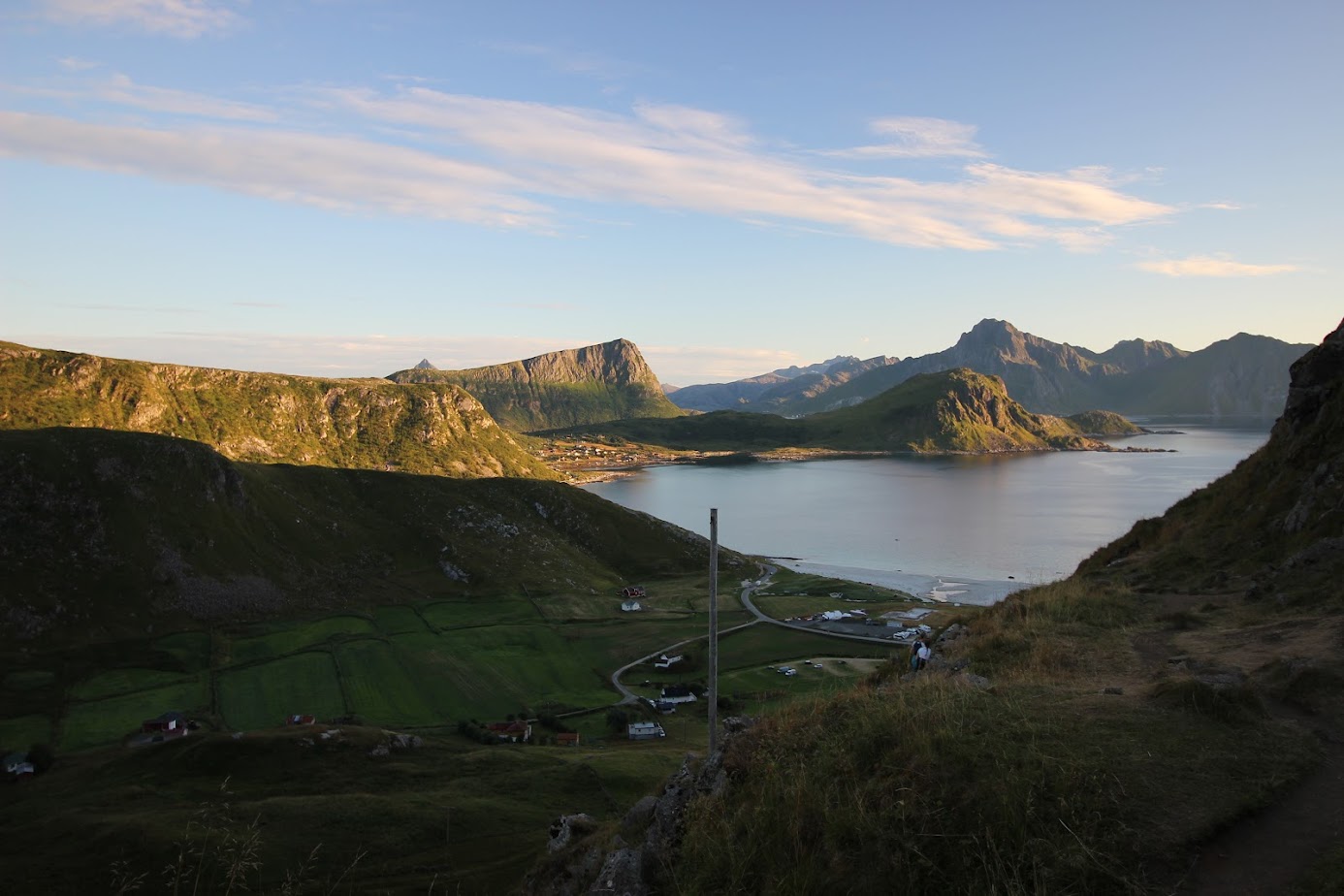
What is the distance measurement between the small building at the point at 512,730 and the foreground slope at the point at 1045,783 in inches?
1782

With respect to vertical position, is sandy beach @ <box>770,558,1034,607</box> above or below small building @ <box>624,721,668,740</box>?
above

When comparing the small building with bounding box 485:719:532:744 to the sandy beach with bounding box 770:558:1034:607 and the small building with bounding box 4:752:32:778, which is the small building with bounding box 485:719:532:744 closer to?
the small building with bounding box 4:752:32:778

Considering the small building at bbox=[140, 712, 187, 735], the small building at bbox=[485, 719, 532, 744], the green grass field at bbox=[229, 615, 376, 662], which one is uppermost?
the green grass field at bbox=[229, 615, 376, 662]

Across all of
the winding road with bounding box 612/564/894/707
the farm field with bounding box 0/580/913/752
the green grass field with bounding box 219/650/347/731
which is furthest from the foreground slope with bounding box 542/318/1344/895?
the green grass field with bounding box 219/650/347/731

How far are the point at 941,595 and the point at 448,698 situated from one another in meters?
70.0

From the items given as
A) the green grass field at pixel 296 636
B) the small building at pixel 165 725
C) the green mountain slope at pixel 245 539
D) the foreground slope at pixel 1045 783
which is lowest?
the small building at pixel 165 725

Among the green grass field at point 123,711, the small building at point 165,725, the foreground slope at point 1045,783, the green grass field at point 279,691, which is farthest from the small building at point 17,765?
the foreground slope at point 1045,783

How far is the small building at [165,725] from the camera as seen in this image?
59.8 meters

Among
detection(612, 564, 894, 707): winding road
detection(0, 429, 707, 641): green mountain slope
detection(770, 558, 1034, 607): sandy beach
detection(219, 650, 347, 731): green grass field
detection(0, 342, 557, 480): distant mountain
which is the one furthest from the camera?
detection(0, 342, 557, 480): distant mountain

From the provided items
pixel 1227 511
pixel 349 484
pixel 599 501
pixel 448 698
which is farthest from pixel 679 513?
pixel 1227 511

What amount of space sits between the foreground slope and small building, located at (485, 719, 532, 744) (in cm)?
4527

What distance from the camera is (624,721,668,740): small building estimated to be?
60562 millimetres

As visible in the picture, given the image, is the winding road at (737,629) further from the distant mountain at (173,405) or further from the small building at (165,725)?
the distant mountain at (173,405)

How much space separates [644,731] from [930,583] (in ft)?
232
